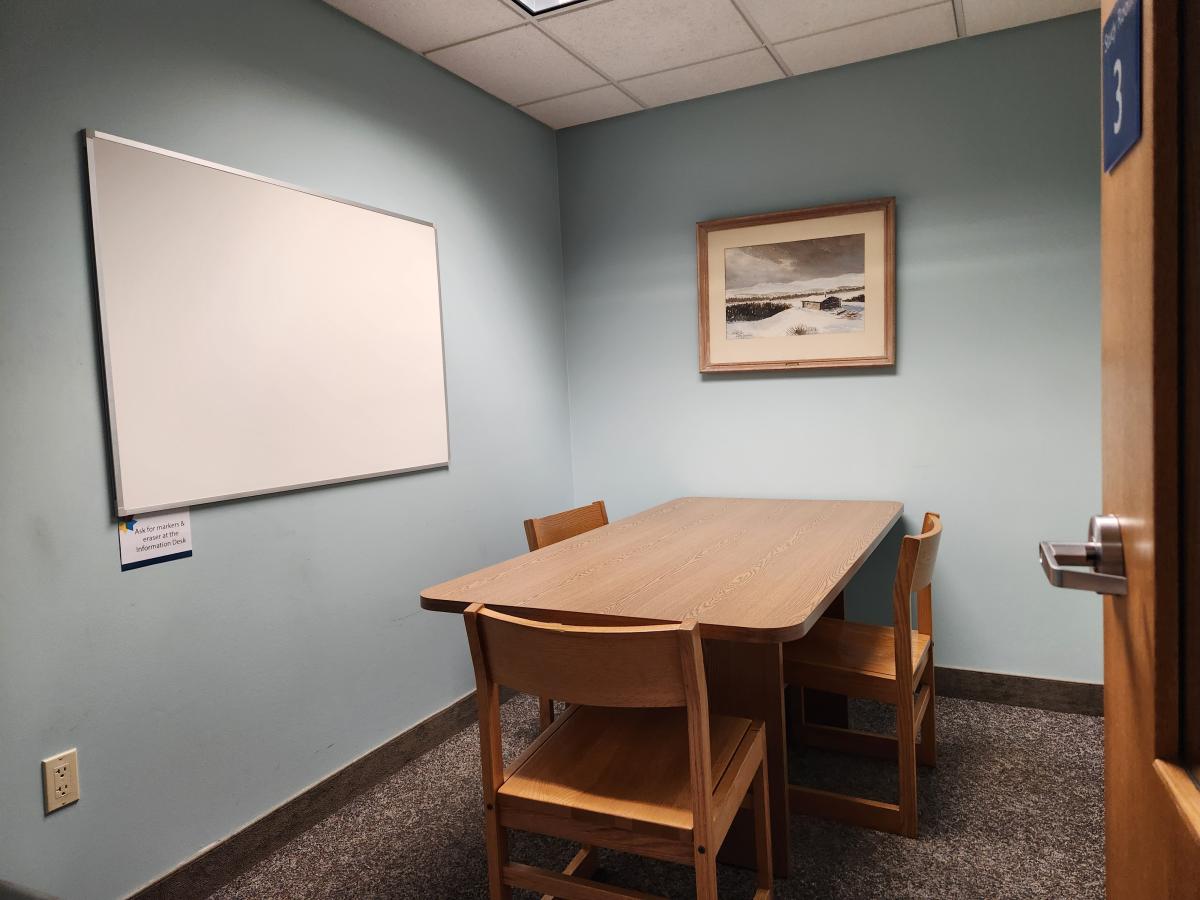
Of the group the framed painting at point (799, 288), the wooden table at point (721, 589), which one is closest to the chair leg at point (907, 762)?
the wooden table at point (721, 589)

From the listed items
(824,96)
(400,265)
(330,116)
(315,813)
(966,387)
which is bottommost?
(315,813)

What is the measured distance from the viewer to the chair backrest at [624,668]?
117cm

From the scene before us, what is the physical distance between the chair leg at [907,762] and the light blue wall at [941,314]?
108 centimetres

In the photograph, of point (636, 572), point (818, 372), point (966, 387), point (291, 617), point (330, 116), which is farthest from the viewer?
point (818, 372)

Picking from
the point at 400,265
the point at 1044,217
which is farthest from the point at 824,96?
the point at 400,265

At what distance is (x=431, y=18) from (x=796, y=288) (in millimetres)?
1636

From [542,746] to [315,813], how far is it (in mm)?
1060

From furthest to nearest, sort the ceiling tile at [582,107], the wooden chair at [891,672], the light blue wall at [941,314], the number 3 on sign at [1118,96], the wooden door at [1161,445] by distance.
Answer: the ceiling tile at [582,107] → the light blue wall at [941,314] → the wooden chair at [891,672] → the number 3 on sign at [1118,96] → the wooden door at [1161,445]

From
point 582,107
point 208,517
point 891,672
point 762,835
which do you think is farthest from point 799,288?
point 208,517

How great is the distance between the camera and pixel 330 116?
228 cm

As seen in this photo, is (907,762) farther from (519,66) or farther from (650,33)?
(519,66)

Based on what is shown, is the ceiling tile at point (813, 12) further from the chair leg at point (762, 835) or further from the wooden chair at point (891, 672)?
the chair leg at point (762, 835)

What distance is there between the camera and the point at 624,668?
119 cm

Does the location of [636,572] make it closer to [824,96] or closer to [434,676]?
[434,676]
